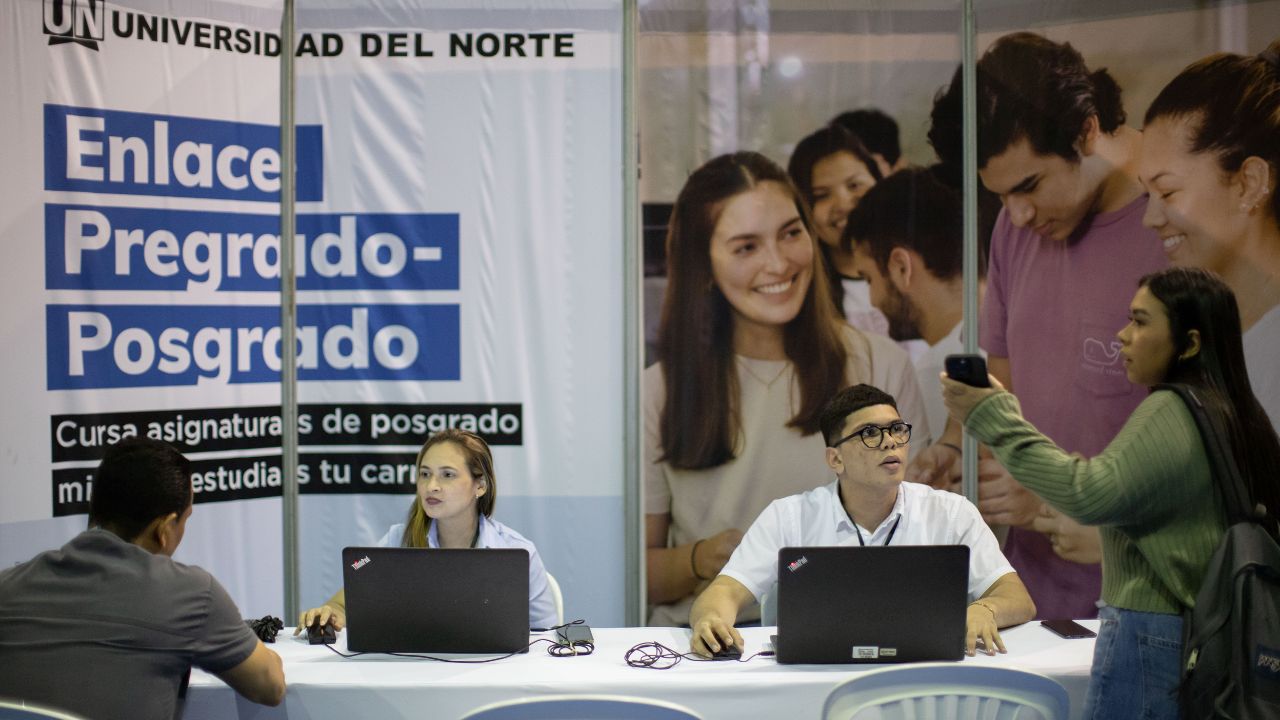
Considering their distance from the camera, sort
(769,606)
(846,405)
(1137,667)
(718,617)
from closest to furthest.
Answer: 1. (1137,667)
2. (718,617)
3. (846,405)
4. (769,606)

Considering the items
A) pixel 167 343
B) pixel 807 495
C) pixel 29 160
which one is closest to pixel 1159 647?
pixel 807 495

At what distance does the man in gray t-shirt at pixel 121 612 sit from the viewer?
1935 mm

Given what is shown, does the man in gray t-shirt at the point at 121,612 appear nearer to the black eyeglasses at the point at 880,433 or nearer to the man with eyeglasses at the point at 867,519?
the man with eyeglasses at the point at 867,519

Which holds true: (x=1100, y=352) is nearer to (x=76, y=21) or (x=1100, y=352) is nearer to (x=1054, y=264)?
(x=1054, y=264)

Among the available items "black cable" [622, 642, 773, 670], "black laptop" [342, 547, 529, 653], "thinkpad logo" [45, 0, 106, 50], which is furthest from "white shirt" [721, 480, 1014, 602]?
"thinkpad logo" [45, 0, 106, 50]

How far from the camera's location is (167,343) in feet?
14.3

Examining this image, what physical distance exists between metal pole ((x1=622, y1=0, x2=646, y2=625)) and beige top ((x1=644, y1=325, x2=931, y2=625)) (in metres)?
0.07

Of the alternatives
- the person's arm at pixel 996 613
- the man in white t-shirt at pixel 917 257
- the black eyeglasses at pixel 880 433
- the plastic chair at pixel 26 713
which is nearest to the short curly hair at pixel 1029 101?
the man in white t-shirt at pixel 917 257

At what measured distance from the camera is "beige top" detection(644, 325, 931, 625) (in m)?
4.57

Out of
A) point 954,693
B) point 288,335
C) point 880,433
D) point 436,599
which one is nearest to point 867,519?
point 880,433

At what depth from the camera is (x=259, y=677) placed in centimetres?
221

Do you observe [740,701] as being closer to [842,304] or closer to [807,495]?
[807,495]

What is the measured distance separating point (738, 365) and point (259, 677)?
2746mm

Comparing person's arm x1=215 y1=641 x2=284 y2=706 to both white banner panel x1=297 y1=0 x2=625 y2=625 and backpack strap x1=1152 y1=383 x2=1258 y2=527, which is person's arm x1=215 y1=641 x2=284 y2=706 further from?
white banner panel x1=297 y1=0 x2=625 y2=625
